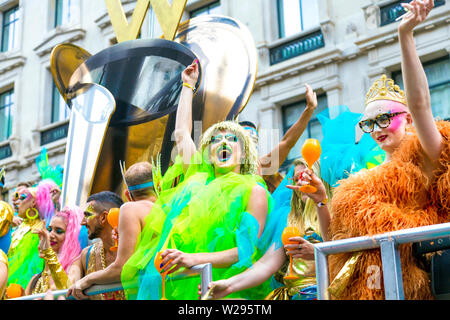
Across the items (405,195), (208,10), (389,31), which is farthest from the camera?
(208,10)

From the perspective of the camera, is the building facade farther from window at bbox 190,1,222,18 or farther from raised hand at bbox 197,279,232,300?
raised hand at bbox 197,279,232,300

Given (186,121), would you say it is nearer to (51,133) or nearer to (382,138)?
(382,138)

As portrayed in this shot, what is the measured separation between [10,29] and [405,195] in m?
15.8

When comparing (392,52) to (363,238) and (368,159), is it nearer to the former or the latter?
(368,159)

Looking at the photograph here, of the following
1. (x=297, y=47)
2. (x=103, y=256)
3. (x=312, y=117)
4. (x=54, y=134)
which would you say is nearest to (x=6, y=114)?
(x=54, y=134)

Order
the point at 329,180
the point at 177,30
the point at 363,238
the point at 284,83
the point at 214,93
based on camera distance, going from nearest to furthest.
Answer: the point at 363,238 → the point at 329,180 → the point at 214,93 → the point at 177,30 → the point at 284,83

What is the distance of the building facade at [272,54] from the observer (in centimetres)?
999

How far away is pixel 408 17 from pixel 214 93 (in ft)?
8.57

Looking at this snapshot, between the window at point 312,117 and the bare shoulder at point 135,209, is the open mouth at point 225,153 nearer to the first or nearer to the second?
the bare shoulder at point 135,209

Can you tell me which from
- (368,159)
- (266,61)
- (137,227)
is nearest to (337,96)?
(266,61)

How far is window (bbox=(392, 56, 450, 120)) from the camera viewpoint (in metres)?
9.52

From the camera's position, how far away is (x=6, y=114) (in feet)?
51.4

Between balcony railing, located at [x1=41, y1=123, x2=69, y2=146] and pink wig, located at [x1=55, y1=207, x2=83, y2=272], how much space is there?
35.4 feet

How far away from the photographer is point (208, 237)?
253 centimetres
